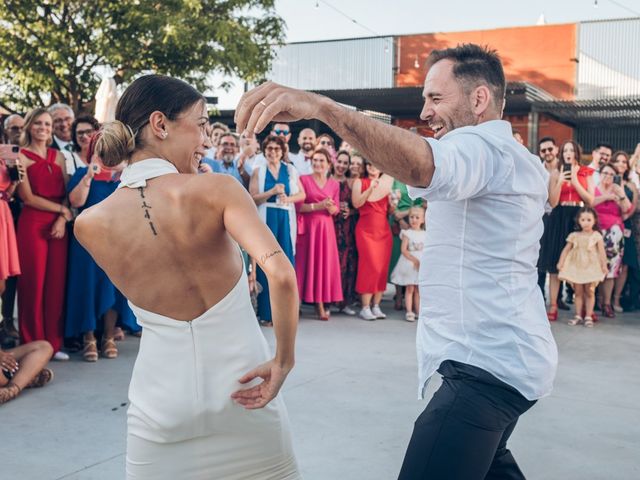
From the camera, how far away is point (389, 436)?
4.39 meters

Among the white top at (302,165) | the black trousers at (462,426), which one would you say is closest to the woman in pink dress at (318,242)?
the white top at (302,165)

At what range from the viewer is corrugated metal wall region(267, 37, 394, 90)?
21.6 m

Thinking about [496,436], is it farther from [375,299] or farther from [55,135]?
[375,299]

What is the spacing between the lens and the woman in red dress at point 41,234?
19.2 ft

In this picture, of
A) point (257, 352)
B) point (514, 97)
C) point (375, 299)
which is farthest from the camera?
point (514, 97)

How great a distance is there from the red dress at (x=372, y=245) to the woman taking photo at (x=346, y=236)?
0.41 feet

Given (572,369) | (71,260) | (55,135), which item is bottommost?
(572,369)

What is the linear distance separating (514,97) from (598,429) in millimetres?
13164

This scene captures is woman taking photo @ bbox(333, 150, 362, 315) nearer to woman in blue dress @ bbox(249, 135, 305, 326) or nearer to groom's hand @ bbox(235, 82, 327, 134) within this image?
woman in blue dress @ bbox(249, 135, 305, 326)

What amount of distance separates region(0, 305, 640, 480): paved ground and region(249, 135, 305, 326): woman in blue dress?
3.98ft

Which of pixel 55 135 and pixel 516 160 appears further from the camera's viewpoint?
pixel 55 135

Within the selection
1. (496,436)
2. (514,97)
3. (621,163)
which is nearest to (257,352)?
(496,436)

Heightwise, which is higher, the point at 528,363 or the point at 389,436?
the point at 528,363

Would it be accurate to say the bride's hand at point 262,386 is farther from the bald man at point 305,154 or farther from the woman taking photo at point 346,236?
the bald man at point 305,154
